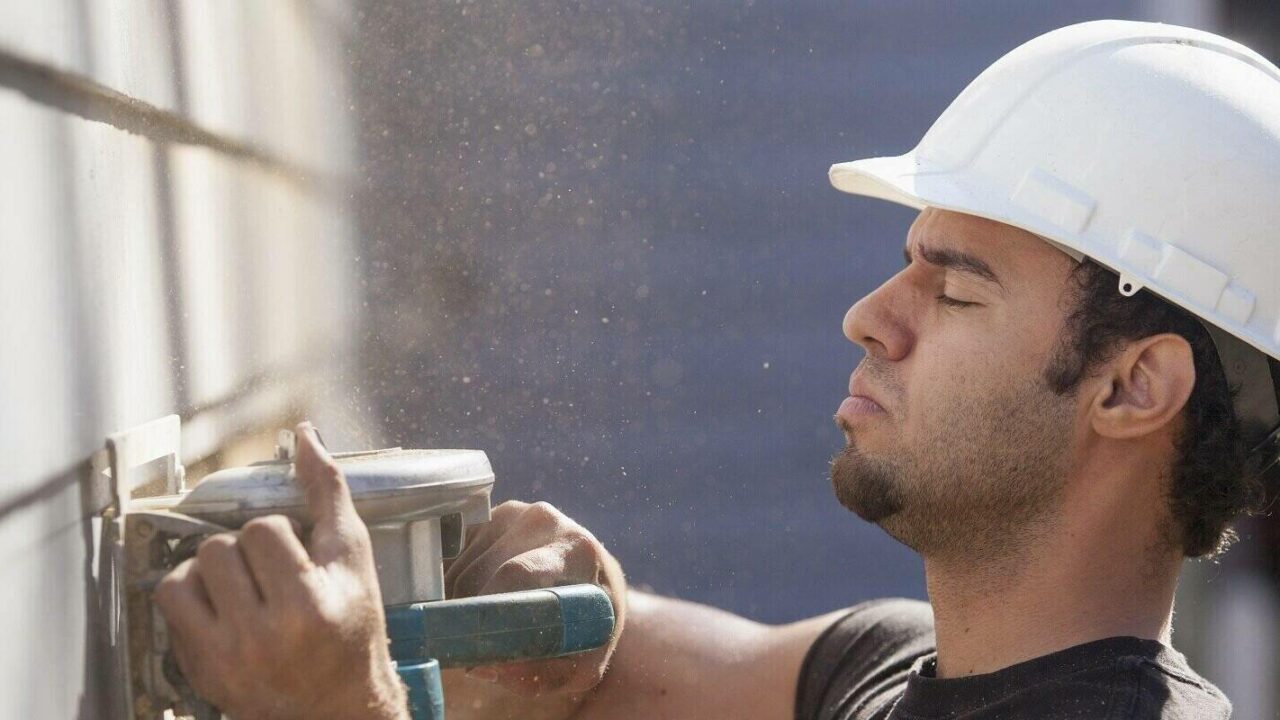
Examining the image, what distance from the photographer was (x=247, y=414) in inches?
54.1

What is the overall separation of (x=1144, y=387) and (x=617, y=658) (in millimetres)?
921

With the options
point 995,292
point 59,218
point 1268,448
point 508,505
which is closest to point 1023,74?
point 995,292

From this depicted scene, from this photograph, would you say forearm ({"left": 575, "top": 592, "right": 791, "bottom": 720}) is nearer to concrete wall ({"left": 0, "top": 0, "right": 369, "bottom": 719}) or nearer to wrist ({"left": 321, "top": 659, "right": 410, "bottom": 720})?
concrete wall ({"left": 0, "top": 0, "right": 369, "bottom": 719})

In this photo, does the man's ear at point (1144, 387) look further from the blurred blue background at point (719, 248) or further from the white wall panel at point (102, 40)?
the blurred blue background at point (719, 248)

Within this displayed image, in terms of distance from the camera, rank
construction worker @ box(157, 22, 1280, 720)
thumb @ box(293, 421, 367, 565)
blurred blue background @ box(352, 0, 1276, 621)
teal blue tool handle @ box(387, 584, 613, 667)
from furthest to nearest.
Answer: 1. blurred blue background @ box(352, 0, 1276, 621)
2. construction worker @ box(157, 22, 1280, 720)
3. teal blue tool handle @ box(387, 584, 613, 667)
4. thumb @ box(293, 421, 367, 565)

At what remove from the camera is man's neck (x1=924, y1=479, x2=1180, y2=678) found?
1.48 m

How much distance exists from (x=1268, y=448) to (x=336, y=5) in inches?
62.5

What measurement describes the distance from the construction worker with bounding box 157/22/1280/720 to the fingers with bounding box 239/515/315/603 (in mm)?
576

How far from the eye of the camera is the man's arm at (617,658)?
4.43ft

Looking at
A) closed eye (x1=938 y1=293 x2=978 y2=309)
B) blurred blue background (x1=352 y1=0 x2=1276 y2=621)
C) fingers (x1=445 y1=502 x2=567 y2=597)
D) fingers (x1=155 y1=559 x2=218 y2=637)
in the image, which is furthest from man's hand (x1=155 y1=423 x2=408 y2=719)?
blurred blue background (x1=352 y1=0 x2=1276 y2=621)

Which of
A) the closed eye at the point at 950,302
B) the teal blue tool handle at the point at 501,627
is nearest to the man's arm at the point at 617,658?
the teal blue tool handle at the point at 501,627

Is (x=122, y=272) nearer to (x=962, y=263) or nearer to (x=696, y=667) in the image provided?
(x=962, y=263)

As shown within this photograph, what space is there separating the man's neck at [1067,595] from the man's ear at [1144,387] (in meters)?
0.12

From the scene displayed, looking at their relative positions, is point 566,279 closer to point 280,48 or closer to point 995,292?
point 280,48
